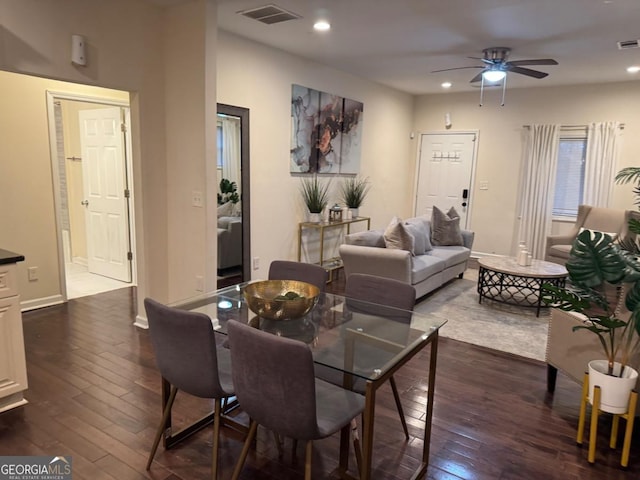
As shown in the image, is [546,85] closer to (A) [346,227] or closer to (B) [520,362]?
(A) [346,227]

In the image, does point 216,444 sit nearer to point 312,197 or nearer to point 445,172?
point 312,197

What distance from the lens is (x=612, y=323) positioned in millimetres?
2236

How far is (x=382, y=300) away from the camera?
2.57 meters

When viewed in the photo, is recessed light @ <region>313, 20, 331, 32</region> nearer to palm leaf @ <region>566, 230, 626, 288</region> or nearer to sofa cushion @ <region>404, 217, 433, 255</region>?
sofa cushion @ <region>404, 217, 433, 255</region>

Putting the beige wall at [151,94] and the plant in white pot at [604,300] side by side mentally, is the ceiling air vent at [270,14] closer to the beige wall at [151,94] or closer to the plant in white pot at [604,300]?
the beige wall at [151,94]

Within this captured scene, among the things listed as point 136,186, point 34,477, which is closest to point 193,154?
point 136,186

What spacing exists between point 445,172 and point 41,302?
6.31 meters

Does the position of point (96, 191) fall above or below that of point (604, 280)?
above

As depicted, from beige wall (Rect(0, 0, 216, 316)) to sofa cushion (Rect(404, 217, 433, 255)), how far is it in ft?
8.07

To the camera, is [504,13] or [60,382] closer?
[60,382]

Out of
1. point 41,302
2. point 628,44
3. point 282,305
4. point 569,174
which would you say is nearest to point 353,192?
point 569,174

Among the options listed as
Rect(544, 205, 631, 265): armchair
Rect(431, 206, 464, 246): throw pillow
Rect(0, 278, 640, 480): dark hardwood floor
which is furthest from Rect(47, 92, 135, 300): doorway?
Rect(544, 205, 631, 265): armchair

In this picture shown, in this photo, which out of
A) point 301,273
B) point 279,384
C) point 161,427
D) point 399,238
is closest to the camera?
point 279,384

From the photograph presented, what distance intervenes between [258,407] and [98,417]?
4.54 ft
